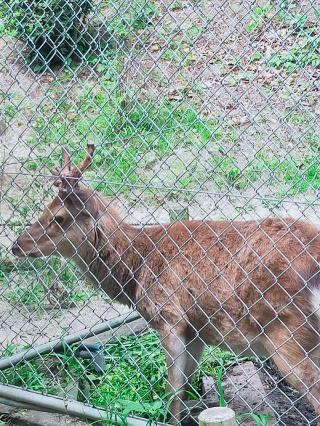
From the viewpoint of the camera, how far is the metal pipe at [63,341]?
18.7 feet

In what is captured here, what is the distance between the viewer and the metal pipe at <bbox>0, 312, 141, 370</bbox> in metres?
5.71

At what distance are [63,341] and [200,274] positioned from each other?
1105mm

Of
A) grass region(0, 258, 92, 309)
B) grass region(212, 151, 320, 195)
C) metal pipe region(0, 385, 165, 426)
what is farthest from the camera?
grass region(212, 151, 320, 195)

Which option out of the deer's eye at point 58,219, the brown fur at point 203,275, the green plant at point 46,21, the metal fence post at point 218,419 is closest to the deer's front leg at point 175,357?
the brown fur at point 203,275

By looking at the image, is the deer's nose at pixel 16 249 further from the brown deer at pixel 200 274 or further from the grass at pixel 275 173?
the grass at pixel 275 173

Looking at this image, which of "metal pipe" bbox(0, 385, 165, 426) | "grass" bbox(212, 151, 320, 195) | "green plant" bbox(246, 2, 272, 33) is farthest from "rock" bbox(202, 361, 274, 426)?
"green plant" bbox(246, 2, 272, 33)

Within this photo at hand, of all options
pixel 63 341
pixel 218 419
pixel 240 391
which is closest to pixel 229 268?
pixel 240 391

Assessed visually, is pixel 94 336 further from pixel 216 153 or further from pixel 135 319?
pixel 216 153

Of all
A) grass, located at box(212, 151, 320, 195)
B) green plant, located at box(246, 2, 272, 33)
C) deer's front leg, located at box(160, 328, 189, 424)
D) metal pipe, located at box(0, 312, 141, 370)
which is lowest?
metal pipe, located at box(0, 312, 141, 370)

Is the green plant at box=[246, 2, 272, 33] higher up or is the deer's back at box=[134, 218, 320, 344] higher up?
the green plant at box=[246, 2, 272, 33]

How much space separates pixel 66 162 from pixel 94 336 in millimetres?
1328

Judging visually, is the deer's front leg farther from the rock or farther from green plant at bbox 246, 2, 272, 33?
green plant at bbox 246, 2, 272, 33

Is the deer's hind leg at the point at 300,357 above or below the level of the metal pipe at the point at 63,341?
above

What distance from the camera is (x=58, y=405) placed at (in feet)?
17.0
